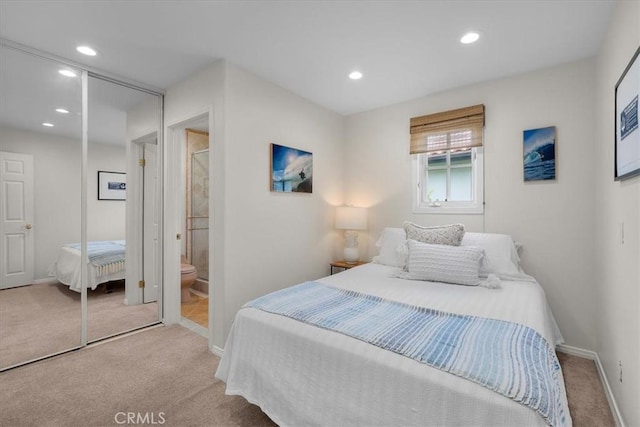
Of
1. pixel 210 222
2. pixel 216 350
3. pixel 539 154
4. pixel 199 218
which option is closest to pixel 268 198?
pixel 210 222

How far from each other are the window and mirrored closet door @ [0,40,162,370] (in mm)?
2883

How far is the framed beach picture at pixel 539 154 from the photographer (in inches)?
103

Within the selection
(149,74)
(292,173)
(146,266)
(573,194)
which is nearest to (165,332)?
(146,266)

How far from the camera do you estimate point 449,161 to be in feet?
10.7

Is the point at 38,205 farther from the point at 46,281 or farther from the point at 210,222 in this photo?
the point at 210,222

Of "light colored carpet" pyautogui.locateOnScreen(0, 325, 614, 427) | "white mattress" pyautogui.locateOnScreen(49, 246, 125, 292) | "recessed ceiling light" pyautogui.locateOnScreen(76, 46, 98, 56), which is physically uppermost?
"recessed ceiling light" pyautogui.locateOnScreen(76, 46, 98, 56)

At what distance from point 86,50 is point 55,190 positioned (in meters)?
1.18

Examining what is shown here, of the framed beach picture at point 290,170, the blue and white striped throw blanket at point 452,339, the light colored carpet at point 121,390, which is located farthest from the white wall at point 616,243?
the framed beach picture at point 290,170

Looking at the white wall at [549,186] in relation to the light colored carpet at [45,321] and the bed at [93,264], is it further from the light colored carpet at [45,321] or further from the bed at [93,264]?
the light colored carpet at [45,321]

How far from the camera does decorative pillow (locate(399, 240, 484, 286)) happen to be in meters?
2.30

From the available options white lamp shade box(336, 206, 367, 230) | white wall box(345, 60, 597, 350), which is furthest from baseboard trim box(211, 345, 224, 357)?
white wall box(345, 60, 597, 350)

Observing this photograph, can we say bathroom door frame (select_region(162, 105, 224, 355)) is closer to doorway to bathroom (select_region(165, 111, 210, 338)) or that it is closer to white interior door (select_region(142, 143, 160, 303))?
doorway to bathroom (select_region(165, 111, 210, 338))

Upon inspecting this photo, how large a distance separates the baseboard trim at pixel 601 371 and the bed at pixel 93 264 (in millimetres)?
3945

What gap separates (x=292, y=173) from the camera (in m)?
3.18
